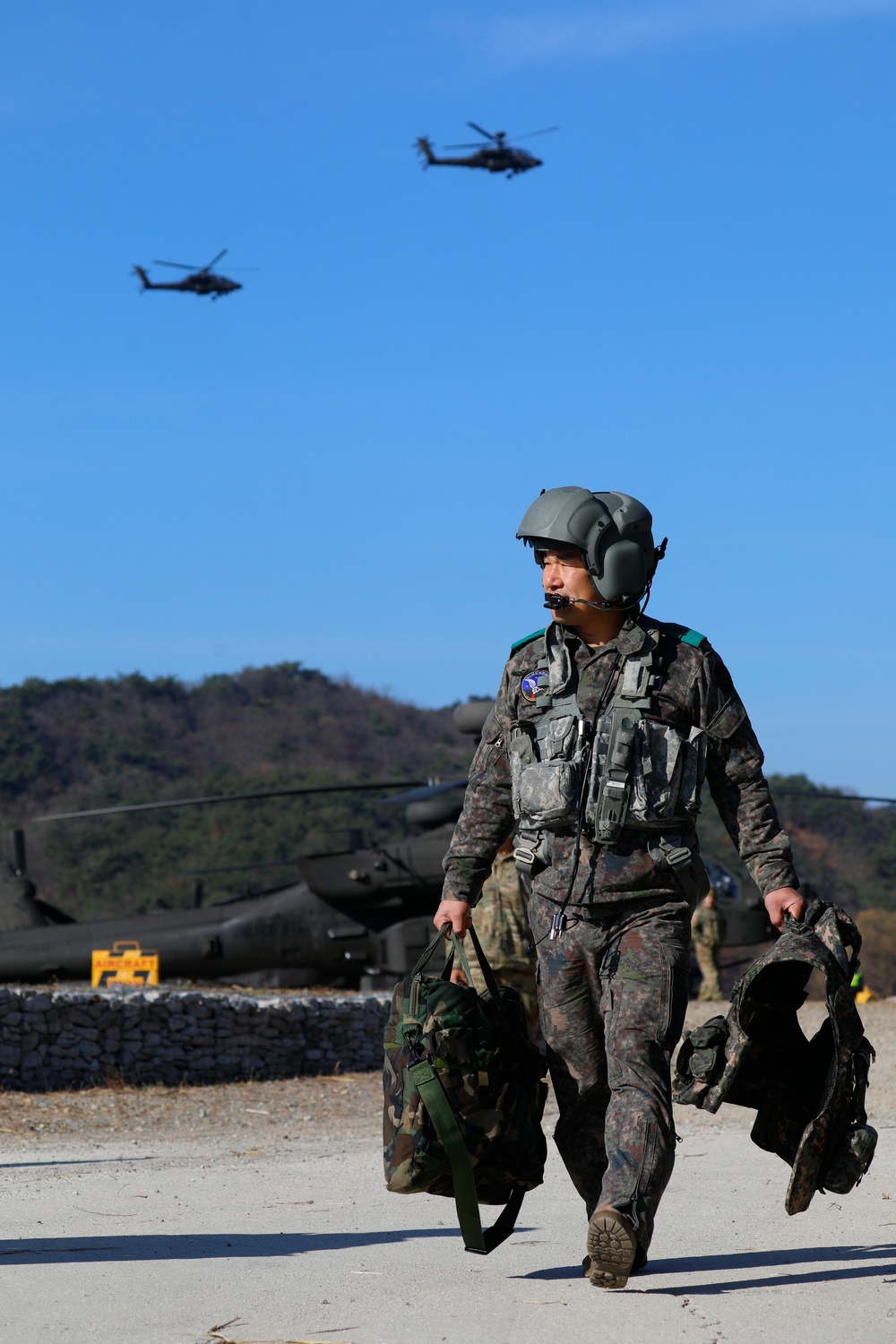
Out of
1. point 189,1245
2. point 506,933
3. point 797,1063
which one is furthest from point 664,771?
point 506,933

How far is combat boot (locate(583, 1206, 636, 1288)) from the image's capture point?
11.3ft

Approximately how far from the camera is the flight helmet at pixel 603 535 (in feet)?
13.6

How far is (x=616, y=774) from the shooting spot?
12.8 feet

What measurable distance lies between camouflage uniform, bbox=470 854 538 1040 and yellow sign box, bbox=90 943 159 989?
10894 millimetres

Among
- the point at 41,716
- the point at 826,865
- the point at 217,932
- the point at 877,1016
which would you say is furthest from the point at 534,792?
the point at 41,716

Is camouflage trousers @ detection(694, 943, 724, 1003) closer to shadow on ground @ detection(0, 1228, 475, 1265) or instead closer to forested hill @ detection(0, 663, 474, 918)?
shadow on ground @ detection(0, 1228, 475, 1265)

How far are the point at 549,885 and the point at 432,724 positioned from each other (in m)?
90.7

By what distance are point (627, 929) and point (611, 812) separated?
0.31m

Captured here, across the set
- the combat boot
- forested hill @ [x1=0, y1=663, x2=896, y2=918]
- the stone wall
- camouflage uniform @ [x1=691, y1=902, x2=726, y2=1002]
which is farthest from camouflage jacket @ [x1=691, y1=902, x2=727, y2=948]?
forested hill @ [x1=0, y1=663, x2=896, y2=918]

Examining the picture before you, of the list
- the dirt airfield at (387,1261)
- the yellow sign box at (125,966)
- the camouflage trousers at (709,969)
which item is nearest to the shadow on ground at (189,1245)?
the dirt airfield at (387,1261)

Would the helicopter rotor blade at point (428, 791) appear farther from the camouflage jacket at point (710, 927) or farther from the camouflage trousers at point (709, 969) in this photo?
the camouflage trousers at point (709, 969)

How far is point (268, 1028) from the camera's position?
12.6m

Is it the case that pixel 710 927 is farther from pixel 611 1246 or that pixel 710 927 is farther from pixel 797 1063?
pixel 611 1246

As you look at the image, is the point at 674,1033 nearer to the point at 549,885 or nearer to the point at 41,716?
the point at 549,885
